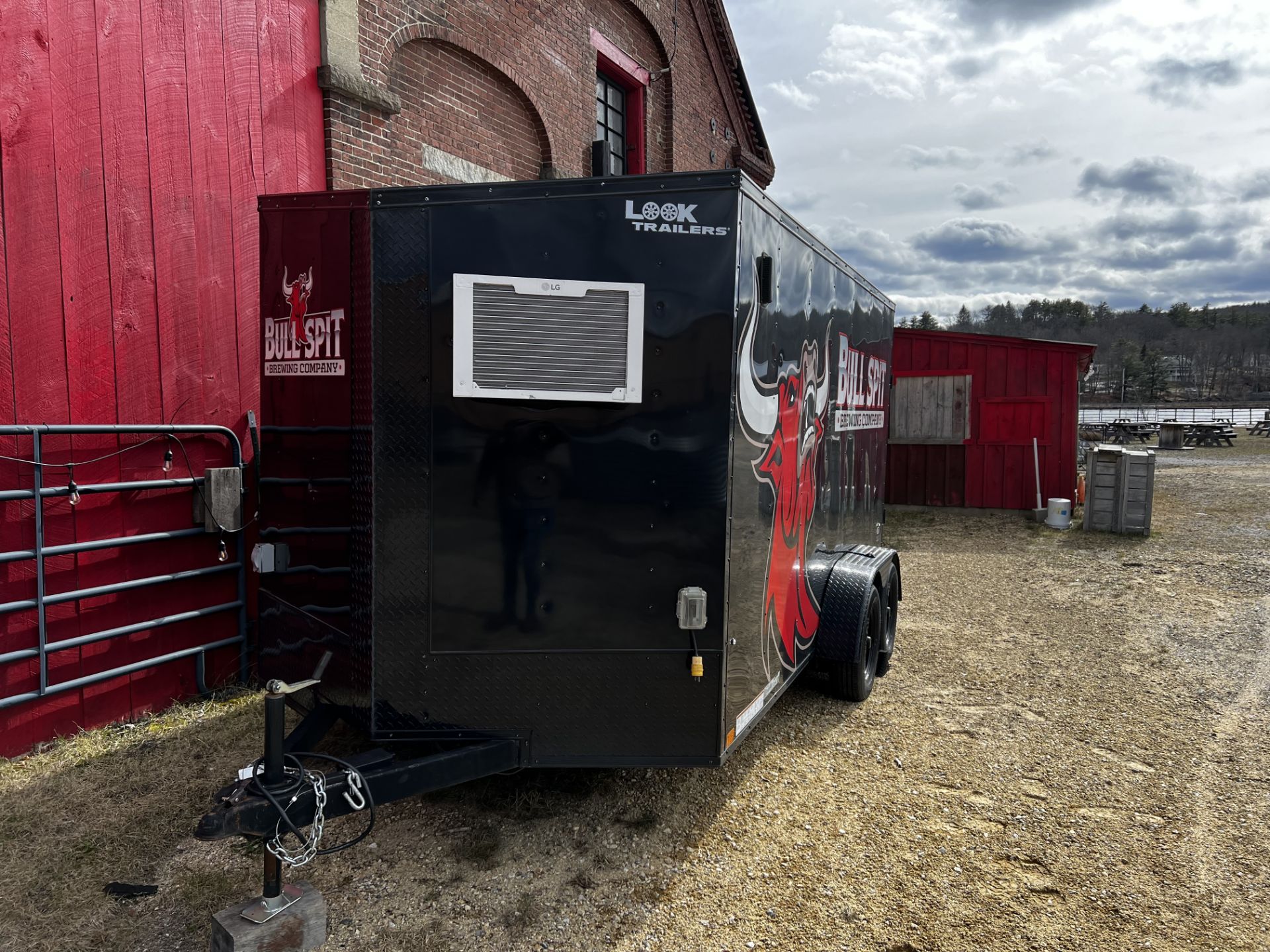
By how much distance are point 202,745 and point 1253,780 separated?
6.03m

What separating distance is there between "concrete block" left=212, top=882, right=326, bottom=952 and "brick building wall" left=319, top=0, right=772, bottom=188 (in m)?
5.55

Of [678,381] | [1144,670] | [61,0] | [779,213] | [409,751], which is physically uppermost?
[61,0]

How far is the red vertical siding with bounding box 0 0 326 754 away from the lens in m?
4.61

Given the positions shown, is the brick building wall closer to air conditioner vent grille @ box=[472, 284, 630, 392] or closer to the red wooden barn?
air conditioner vent grille @ box=[472, 284, 630, 392]

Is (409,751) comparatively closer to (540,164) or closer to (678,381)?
(678,381)

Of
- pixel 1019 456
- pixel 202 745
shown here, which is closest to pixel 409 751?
pixel 202 745

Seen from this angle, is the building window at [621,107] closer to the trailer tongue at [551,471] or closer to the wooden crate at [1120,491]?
the wooden crate at [1120,491]

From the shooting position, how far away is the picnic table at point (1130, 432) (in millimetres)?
34656

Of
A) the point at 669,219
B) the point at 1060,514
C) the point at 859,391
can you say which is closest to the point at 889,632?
the point at 859,391

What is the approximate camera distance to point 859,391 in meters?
6.04

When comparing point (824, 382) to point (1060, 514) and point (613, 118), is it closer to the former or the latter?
point (613, 118)

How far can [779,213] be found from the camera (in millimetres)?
4004

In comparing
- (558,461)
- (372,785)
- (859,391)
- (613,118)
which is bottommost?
(372,785)

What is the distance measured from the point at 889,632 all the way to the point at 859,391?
201cm
